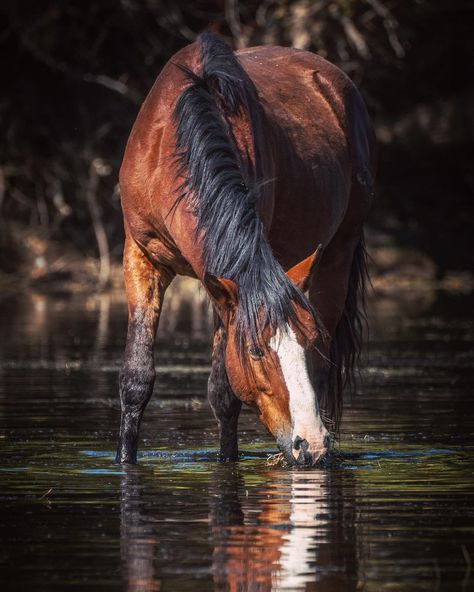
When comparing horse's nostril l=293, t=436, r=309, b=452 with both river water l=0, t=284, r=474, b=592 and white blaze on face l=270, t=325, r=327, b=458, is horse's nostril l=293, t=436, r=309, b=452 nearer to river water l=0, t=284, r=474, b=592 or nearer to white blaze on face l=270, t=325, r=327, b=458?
white blaze on face l=270, t=325, r=327, b=458

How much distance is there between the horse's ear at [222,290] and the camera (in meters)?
6.21

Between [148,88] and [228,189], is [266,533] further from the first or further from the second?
[148,88]

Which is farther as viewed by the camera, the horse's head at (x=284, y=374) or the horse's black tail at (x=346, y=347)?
the horse's black tail at (x=346, y=347)

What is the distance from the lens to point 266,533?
16.6ft

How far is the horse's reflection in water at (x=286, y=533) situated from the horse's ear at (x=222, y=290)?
795 mm

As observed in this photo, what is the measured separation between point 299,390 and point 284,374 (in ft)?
0.38

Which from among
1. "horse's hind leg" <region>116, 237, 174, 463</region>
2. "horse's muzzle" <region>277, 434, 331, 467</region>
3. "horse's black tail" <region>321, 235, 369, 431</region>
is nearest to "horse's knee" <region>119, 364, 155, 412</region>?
"horse's hind leg" <region>116, 237, 174, 463</region>

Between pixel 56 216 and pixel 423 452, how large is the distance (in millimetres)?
18587

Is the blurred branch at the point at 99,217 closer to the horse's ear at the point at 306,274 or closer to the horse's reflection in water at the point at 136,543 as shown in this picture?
the horse's ear at the point at 306,274

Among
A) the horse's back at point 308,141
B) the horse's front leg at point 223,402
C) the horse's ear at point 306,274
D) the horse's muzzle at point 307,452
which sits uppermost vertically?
the horse's back at point 308,141

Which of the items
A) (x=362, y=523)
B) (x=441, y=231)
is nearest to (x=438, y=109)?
(x=441, y=231)

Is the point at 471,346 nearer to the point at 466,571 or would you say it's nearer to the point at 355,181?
the point at 355,181

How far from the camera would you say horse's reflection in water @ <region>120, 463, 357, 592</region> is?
431 cm

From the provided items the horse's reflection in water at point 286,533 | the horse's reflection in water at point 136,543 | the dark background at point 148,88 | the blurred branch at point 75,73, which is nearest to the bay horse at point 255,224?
the horse's reflection in water at point 286,533
